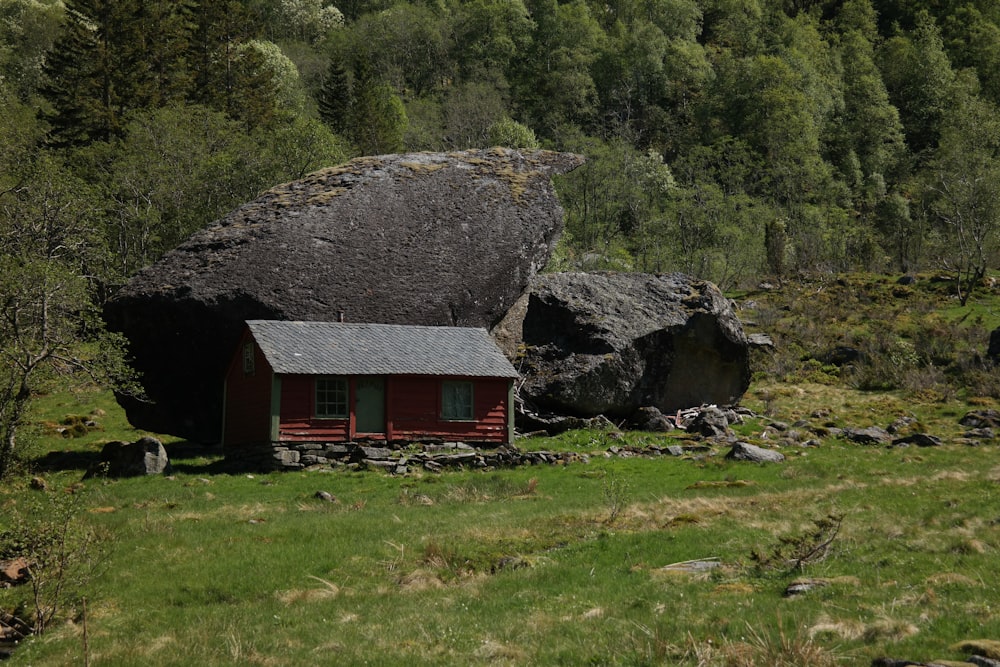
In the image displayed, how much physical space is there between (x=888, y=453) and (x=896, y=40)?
12687 cm

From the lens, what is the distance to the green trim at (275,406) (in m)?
30.5

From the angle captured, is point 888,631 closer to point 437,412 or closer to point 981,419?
point 437,412

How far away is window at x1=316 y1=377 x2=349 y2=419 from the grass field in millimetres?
3765

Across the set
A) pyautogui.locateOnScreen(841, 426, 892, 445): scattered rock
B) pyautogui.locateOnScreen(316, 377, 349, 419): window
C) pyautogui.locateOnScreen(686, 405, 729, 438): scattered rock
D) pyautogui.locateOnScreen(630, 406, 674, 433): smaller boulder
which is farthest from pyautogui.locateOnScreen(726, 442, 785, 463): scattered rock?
pyautogui.locateOnScreen(316, 377, 349, 419): window

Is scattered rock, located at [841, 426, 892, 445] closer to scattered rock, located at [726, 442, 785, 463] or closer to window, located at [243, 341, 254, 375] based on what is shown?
scattered rock, located at [726, 442, 785, 463]

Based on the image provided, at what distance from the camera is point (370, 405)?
32.5 meters

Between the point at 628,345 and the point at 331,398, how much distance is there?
44.1 feet

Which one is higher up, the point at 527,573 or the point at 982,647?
the point at 982,647

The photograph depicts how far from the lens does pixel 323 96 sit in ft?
266

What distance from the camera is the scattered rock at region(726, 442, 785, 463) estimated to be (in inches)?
1188

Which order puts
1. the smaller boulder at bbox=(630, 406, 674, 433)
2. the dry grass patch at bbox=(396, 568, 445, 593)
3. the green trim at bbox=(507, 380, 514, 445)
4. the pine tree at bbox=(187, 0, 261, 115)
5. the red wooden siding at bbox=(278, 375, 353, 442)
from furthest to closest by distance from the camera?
the pine tree at bbox=(187, 0, 261, 115), the smaller boulder at bbox=(630, 406, 674, 433), the green trim at bbox=(507, 380, 514, 445), the red wooden siding at bbox=(278, 375, 353, 442), the dry grass patch at bbox=(396, 568, 445, 593)

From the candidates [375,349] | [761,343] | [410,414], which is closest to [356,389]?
[375,349]

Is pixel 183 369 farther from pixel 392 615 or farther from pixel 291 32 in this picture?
pixel 291 32

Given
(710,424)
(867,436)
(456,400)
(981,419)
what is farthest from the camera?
(981,419)
